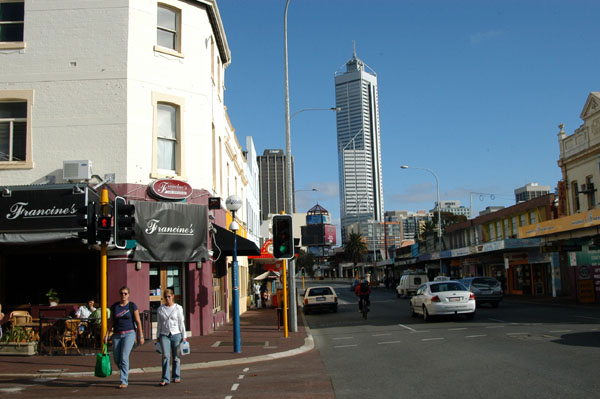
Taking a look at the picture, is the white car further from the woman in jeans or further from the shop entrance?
the woman in jeans

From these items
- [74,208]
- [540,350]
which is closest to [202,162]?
[74,208]

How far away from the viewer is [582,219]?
2702 cm

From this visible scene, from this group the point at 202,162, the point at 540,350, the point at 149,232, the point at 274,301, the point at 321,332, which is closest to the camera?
the point at 540,350

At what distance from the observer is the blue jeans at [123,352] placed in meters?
9.94

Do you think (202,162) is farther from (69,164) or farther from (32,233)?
(32,233)

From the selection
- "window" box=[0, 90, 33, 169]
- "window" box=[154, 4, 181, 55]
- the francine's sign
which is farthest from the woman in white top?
"window" box=[154, 4, 181, 55]

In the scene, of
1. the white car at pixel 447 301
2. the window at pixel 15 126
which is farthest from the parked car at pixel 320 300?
the window at pixel 15 126

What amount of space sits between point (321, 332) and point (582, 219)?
14972 mm

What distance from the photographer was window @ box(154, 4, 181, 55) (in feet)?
58.0

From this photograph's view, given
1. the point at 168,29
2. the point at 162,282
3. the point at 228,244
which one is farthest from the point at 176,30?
the point at 162,282

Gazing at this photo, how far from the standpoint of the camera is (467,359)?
38.3 feet

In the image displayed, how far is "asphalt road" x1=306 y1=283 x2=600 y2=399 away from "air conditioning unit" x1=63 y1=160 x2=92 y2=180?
785 centimetres

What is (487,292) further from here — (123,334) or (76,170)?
(123,334)

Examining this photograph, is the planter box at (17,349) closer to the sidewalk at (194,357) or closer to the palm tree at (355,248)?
the sidewalk at (194,357)
